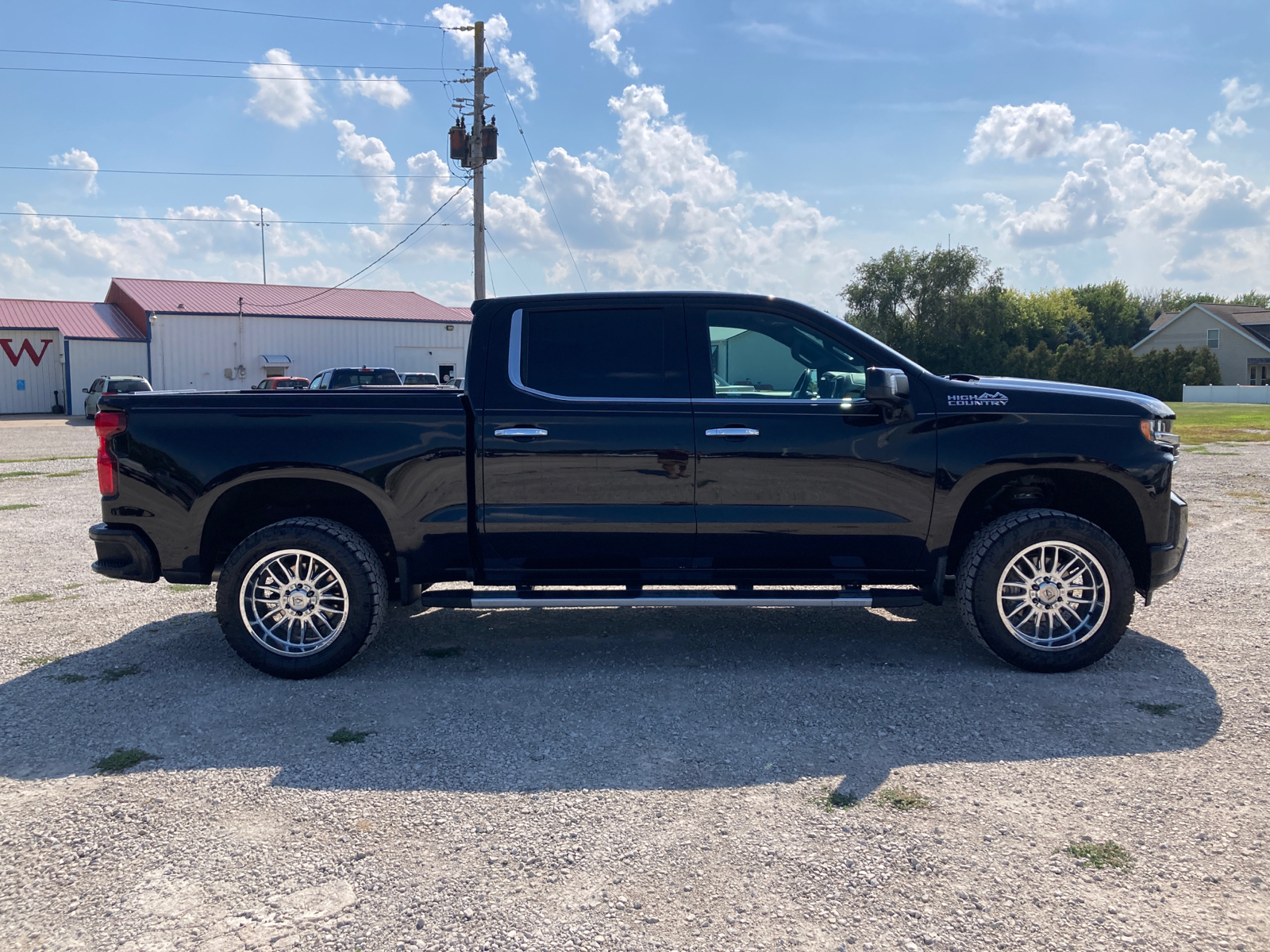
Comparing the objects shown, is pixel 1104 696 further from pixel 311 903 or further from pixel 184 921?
pixel 184 921

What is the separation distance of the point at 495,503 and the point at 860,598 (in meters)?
2.01

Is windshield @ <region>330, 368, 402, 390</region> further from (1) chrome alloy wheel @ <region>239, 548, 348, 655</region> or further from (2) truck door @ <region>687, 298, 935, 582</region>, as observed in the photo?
(2) truck door @ <region>687, 298, 935, 582</region>

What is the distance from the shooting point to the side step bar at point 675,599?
4891 millimetres

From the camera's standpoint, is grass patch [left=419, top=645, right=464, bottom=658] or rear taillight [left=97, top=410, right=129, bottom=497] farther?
grass patch [left=419, top=645, right=464, bottom=658]

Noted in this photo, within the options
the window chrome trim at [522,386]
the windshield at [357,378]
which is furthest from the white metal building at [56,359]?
the window chrome trim at [522,386]

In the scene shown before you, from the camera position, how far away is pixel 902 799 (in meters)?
3.54

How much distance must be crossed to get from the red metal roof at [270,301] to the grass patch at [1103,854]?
44468 mm

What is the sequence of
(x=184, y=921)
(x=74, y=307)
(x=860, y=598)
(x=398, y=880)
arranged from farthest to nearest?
(x=74, y=307), (x=860, y=598), (x=398, y=880), (x=184, y=921)

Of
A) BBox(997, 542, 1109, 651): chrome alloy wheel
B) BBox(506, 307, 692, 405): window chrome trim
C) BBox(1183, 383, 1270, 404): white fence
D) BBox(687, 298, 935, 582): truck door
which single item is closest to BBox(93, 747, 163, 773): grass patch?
BBox(506, 307, 692, 405): window chrome trim

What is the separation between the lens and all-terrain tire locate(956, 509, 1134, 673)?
16.1 ft

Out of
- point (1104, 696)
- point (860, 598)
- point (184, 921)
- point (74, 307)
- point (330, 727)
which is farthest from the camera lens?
point (74, 307)

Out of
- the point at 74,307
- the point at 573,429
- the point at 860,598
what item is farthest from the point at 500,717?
the point at 74,307

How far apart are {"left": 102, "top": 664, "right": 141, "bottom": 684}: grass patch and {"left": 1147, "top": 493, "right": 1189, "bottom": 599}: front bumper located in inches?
219

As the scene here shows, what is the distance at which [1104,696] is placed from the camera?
15.2ft
